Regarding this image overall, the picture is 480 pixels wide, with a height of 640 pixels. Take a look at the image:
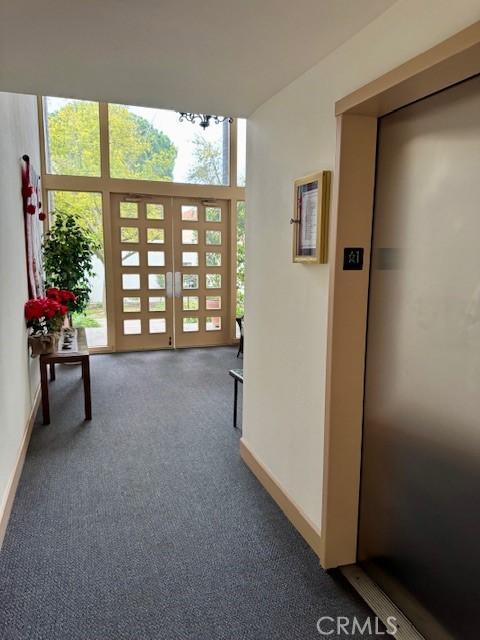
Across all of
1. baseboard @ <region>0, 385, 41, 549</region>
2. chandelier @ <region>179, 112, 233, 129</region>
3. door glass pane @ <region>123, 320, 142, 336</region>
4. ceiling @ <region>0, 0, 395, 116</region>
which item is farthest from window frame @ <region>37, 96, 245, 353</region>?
ceiling @ <region>0, 0, 395, 116</region>

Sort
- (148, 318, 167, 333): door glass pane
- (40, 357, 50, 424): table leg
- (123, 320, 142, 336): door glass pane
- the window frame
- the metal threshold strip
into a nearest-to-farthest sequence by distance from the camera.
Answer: the metal threshold strip < (40, 357, 50, 424): table leg < the window frame < (123, 320, 142, 336): door glass pane < (148, 318, 167, 333): door glass pane

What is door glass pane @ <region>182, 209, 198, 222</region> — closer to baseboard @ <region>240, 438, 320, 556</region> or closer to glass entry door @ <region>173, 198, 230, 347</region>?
glass entry door @ <region>173, 198, 230, 347</region>

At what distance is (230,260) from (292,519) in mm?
4682

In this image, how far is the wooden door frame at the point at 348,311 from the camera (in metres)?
1.64

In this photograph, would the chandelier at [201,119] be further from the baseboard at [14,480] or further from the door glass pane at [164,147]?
the baseboard at [14,480]

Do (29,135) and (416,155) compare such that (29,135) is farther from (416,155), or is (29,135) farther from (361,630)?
(361,630)

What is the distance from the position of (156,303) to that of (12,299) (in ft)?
10.7

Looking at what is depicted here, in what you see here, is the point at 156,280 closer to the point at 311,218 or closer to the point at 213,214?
the point at 213,214

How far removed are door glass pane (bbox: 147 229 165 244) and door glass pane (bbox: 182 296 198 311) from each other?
89 centimetres

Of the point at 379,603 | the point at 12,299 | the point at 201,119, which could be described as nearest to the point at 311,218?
the point at 379,603

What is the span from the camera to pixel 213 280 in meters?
6.46

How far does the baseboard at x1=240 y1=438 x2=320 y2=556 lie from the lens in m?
2.07

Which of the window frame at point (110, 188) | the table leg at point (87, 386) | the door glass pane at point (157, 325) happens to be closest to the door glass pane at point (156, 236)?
the window frame at point (110, 188)

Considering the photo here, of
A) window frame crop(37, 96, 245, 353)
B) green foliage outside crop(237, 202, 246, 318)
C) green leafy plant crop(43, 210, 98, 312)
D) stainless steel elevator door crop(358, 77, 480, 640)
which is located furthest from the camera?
green foliage outside crop(237, 202, 246, 318)
